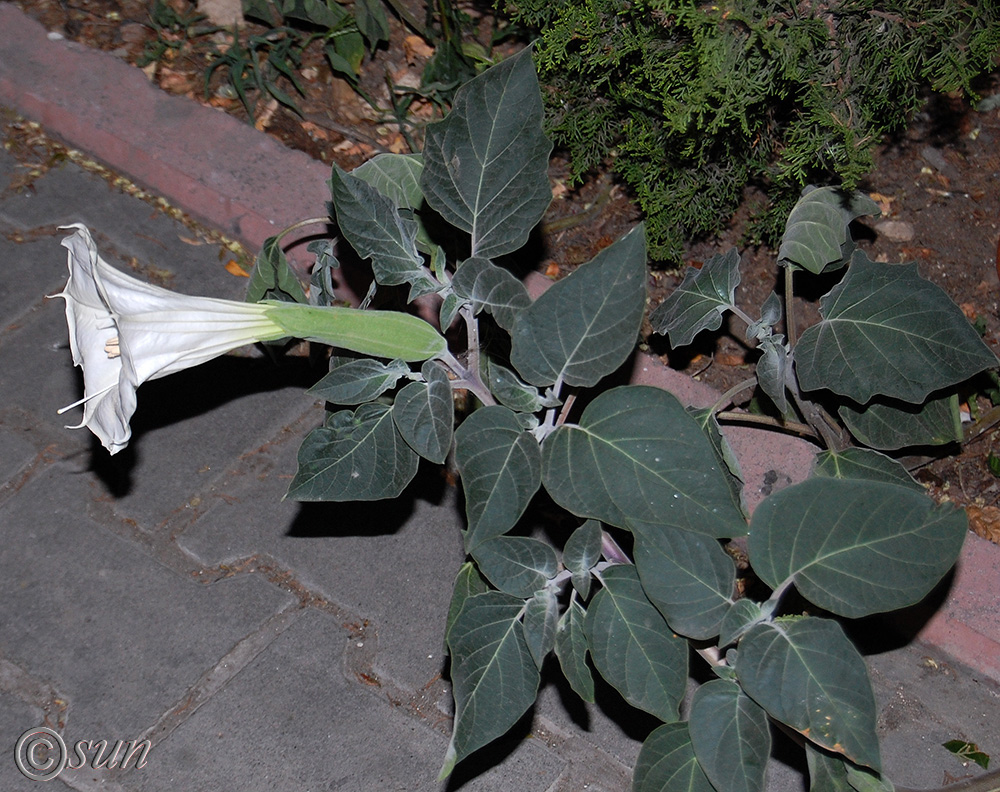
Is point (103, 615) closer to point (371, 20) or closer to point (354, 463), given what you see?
point (354, 463)

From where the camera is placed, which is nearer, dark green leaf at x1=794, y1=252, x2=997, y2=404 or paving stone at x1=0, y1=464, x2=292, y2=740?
dark green leaf at x1=794, y1=252, x2=997, y2=404

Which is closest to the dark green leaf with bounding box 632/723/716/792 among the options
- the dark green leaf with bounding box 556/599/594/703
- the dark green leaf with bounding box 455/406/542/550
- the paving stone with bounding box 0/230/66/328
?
the dark green leaf with bounding box 556/599/594/703

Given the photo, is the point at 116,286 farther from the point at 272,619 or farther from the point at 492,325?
the point at 272,619

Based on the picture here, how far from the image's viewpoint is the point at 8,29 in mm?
2771

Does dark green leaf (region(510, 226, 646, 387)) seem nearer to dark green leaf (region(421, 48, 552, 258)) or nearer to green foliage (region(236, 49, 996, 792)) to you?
green foliage (region(236, 49, 996, 792))

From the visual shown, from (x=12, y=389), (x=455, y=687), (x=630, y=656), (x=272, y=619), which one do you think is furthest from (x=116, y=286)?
(x=12, y=389)

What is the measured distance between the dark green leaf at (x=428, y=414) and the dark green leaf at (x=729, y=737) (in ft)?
1.53

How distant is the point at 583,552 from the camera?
1.32 metres

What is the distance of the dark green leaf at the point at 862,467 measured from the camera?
156cm

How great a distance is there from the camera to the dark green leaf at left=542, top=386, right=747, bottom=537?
1.18m

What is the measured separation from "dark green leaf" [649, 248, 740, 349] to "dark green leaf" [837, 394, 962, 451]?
28cm

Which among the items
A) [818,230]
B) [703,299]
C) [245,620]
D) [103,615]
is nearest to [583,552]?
[703,299]

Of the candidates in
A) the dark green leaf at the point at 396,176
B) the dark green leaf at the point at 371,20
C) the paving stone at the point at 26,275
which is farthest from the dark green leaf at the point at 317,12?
the dark green leaf at the point at 396,176

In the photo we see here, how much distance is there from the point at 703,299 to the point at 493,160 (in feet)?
1.58
